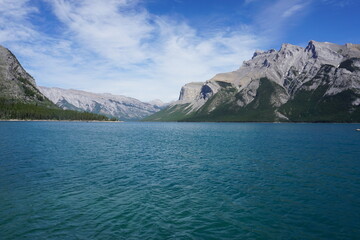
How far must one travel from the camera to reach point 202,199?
104 feet

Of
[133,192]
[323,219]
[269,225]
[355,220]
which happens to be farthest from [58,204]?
[355,220]

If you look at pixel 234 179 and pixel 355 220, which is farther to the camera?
pixel 234 179

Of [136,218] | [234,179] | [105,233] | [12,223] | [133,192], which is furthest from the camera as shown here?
[234,179]

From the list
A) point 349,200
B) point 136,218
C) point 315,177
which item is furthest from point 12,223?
point 315,177

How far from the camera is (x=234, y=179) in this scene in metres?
41.8

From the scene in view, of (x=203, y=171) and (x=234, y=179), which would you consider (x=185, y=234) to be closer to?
(x=234, y=179)

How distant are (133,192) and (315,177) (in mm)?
34424

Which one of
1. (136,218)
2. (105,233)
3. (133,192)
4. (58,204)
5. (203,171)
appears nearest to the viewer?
(105,233)

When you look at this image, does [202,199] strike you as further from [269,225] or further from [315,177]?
[315,177]

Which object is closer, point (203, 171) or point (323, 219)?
point (323, 219)

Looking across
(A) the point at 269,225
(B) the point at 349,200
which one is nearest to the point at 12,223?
(A) the point at 269,225

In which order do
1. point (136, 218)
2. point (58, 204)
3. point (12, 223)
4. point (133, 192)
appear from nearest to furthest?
1. point (12, 223)
2. point (136, 218)
3. point (58, 204)
4. point (133, 192)

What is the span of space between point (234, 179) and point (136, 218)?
22298mm

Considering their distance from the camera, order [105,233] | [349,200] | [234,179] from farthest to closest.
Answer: [234,179], [349,200], [105,233]
